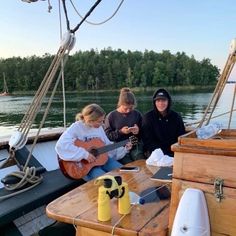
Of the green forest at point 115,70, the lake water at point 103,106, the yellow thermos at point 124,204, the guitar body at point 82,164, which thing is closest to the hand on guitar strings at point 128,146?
the guitar body at point 82,164

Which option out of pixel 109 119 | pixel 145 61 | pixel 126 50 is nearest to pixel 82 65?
→ pixel 126 50

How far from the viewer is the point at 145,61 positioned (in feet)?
181

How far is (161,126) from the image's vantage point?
3590 millimetres

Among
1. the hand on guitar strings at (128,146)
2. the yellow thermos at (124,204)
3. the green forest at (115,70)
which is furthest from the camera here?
the green forest at (115,70)

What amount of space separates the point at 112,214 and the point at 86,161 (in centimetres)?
134

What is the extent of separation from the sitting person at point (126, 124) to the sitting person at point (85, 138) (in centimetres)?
37

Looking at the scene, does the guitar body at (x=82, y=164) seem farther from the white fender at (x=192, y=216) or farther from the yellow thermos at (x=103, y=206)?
the white fender at (x=192, y=216)

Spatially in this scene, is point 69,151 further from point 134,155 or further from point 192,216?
point 192,216

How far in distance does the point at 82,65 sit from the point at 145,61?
1349 cm

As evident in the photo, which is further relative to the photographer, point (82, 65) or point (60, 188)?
point (82, 65)

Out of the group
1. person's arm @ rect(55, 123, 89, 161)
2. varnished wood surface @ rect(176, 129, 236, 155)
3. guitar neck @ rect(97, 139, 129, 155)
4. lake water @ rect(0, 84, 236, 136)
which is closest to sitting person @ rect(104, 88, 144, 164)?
guitar neck @ rect(97, 139, 129, 155)

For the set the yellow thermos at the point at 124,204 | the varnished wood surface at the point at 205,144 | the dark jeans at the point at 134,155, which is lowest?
the dark jeans at the point at 134,155

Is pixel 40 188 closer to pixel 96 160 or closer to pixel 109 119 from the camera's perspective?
pixel 96 160

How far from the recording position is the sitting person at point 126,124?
3838mm
